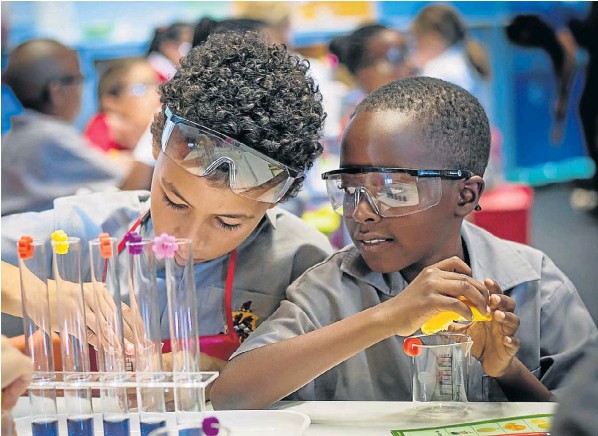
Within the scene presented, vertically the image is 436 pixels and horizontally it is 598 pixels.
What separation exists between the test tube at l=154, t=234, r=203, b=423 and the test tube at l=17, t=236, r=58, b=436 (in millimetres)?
193

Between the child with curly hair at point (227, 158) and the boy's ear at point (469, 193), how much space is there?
11.3 inches

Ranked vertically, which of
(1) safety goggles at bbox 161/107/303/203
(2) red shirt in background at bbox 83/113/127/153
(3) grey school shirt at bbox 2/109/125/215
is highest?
(2) red shirt in background at bbox 83/113/127/153

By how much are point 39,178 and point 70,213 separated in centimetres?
118

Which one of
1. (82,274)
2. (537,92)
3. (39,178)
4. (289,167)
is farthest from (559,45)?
(82,274)

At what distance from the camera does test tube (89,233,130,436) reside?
1.26 meters

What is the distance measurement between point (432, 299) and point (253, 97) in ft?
1.58

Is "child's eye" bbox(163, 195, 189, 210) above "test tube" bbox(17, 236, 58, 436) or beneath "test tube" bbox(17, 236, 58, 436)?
above

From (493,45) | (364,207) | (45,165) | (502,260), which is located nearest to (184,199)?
(364,207)

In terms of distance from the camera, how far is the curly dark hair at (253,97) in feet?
4.98

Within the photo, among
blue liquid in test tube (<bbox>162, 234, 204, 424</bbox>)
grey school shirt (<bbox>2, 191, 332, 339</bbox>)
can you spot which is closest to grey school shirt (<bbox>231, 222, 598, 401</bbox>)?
grey school shirt (<bbox>2, 191, 332, 339</bbox>)

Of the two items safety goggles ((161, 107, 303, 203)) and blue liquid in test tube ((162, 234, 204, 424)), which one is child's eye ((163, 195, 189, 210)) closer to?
safety goggles ((161, 107, 303, 203))

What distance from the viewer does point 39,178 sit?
2.97 metres

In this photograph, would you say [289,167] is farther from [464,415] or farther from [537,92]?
[537,92]

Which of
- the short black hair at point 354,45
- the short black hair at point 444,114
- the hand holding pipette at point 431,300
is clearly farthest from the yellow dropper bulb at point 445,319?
the short black hair at point 354,45
